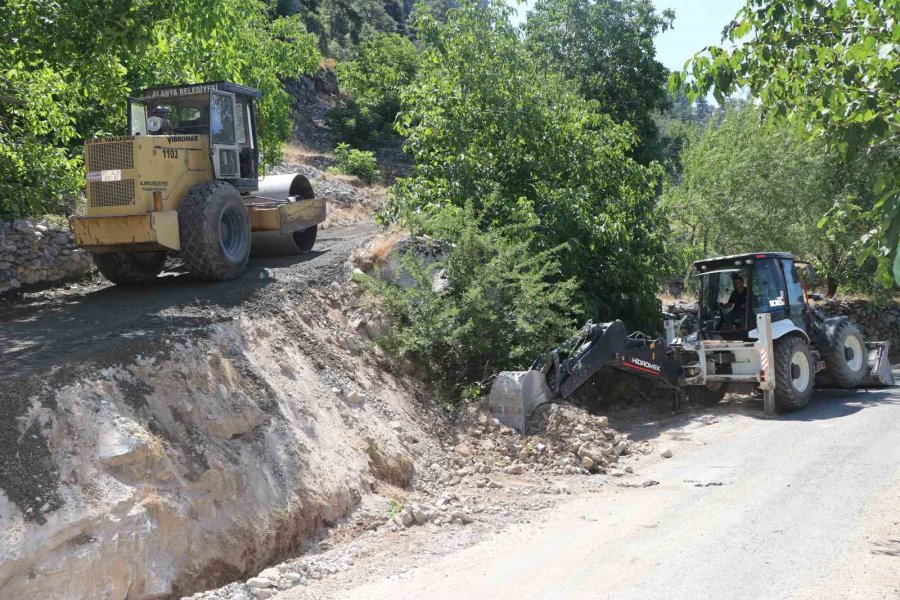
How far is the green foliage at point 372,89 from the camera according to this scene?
39.6 meters

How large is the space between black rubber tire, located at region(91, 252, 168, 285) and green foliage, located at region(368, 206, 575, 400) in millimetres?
3159

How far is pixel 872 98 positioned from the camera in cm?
625

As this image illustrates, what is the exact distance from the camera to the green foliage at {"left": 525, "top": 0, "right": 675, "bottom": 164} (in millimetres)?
26266

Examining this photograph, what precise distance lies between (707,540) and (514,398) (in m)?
3.64

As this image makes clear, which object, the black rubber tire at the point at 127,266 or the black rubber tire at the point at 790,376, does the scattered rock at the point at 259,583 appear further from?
the black rubber tire at the point at 790,376

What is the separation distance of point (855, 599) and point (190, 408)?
5.17 m

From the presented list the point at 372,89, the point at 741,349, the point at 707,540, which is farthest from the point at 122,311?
the point at 372,89

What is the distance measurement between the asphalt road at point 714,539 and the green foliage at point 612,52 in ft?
59.9

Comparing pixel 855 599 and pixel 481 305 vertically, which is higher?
pixel 481 305

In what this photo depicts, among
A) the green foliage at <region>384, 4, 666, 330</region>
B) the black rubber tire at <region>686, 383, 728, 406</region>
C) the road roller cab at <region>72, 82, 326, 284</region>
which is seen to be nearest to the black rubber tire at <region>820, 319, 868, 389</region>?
the black rubber tire at <region>686, 383, 728, 406</region>

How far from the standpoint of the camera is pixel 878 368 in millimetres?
14258

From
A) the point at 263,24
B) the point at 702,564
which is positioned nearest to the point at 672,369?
the point at 702,564

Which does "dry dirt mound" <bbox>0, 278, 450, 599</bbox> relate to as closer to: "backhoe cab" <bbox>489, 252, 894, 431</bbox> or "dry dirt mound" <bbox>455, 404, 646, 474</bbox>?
"dry dirt mound" <bbox>455, 404, 646, 474</bbox>

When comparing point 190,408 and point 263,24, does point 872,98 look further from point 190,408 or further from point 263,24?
point 263,24
